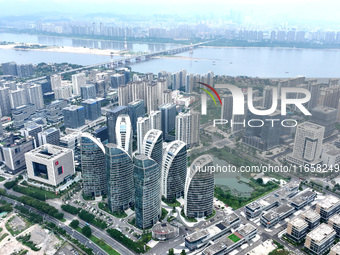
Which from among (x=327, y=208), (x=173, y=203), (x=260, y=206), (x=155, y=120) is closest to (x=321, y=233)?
(x=327, y=208)

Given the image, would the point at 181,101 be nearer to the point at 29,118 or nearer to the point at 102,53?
the point at 29,118

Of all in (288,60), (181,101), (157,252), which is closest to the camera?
(157,252)

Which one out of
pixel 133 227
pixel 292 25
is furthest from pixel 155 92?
pixel 292 25

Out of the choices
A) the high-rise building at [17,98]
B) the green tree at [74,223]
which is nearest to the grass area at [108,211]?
the green tree at [74,223]

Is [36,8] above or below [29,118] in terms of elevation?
above

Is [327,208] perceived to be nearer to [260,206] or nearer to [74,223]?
[260,206]

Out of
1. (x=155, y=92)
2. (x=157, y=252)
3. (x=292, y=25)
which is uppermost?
(x=292, y=25)
